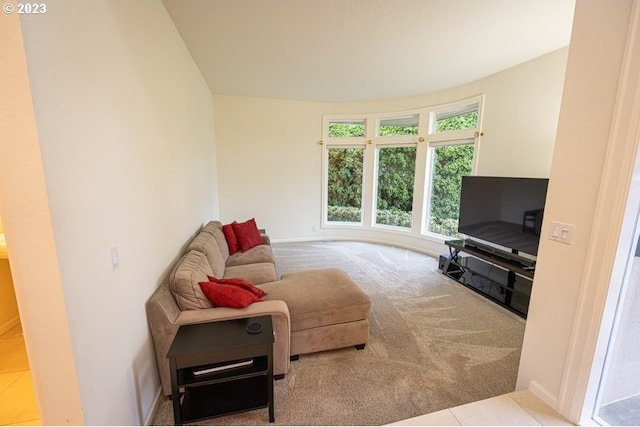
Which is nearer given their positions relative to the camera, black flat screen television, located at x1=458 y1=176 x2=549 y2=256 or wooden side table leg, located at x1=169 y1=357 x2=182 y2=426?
wooden side table leg, located at x1=169 y1=357 x2=182 y2=426

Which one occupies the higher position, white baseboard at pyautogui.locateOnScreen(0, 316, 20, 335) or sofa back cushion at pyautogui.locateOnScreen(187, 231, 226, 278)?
sofa back cushion at pyautogui.locateOnScreen(187, 231, 226, 278)

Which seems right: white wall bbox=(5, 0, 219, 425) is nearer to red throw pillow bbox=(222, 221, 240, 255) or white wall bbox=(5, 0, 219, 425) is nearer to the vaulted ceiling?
the vaulted ceiling

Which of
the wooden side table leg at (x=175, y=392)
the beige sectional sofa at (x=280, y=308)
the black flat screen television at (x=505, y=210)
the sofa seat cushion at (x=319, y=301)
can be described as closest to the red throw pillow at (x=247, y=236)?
the beige sectional sofa at (x=280, y=308)

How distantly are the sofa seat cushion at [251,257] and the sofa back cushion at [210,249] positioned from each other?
33cm

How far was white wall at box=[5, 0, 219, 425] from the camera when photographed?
958 millimetres

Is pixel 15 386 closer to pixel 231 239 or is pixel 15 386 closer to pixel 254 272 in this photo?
pixel 254 272

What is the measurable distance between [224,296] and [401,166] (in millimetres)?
4180

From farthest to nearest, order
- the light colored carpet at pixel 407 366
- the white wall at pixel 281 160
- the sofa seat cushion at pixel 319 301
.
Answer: the white wall at pixel 281 160
the sofa seat cushion at pixel 319 301
the light colored carpet at pixel 407 366

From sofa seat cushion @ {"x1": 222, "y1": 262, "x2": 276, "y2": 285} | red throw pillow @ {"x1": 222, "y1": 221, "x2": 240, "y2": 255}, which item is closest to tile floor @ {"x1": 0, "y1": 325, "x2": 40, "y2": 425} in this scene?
sofa seat cushion @ {"x1": 222, "y1": 262, "x2": 276, "y2": 285}

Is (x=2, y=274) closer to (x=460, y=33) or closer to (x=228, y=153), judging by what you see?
(x=228, y=153)

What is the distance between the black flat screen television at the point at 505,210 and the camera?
2.81 meters

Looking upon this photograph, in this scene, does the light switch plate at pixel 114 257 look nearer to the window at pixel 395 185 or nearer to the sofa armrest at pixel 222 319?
the sofa armrest at pixel 222 319

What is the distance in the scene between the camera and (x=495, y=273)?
10.7ft

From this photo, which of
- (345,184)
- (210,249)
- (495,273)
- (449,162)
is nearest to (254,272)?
(210,249)
